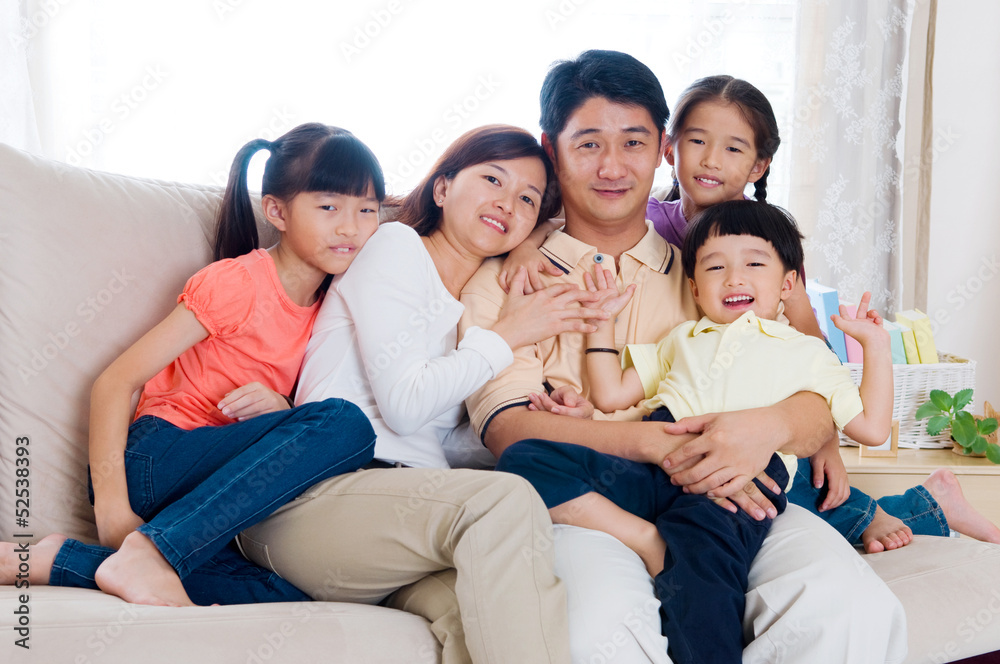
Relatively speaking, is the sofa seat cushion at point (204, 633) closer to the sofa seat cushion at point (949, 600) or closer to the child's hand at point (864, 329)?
the sofa seat cushion at point (949, 600)

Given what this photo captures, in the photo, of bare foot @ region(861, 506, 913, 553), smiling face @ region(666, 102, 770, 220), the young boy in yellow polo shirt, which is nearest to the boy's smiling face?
the young boy in yellow polo shirt

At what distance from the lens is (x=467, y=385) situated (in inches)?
53.2

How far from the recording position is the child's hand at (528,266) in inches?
61.8

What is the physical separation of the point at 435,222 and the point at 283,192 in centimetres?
36

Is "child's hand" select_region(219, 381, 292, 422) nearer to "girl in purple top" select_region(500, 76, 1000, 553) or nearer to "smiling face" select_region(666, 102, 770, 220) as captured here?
"girl in purple top" select_region(500, 76, 1000, 553)

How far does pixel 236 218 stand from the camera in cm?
147

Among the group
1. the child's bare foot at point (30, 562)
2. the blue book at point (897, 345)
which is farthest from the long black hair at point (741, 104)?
the child's bare foot at point (30, 562)

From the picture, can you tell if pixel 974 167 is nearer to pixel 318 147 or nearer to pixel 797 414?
pixel 797 414

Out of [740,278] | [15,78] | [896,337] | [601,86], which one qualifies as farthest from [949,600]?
[15,78]

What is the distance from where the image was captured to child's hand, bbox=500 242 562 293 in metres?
1.57

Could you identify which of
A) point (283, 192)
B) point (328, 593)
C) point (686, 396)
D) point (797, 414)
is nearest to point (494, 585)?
point (328, 593)

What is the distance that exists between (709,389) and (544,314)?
346mm

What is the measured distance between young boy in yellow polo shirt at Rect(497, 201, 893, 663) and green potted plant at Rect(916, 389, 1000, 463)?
625mm

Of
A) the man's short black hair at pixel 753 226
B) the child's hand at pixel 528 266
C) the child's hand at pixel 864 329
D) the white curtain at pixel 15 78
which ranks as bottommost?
the child's hand at pixel 864 329
